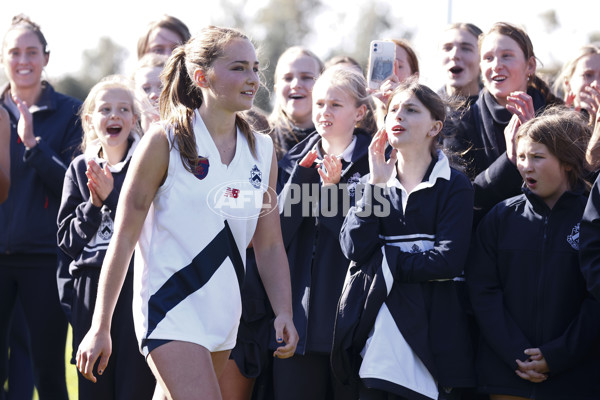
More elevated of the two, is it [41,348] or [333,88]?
[333,88]

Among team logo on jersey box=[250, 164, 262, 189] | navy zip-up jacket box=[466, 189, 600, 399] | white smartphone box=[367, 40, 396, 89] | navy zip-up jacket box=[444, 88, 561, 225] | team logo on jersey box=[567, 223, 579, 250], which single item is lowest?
navy zip-up jacket box=[466, 189, 600, 399]

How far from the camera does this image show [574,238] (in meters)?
4.28

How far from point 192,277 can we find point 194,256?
0.09 meters

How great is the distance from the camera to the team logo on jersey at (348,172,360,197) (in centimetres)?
479

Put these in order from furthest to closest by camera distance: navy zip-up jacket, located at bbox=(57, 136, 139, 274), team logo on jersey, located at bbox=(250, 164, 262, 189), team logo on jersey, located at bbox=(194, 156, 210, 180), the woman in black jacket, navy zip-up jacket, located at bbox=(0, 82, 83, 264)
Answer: navy zip-up jacket, located at bbox=(0, 82, 83, 264), navy zip-up jacket, located at bbox=(57, 136, 139, 274), the woman in black jacket, team logo on jersey, located at bbox=(250, 164, 262, 189), team logo on jersey, located at bbox=(194, 156, 210, 180)

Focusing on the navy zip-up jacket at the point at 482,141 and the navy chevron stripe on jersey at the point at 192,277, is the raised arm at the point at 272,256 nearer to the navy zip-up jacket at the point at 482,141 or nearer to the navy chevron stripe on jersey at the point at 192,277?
the navy chevron stripe on jersey at the point at 192,277

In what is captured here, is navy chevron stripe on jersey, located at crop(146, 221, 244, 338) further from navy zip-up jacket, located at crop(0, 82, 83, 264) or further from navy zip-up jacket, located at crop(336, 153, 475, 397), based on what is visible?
navy zip-up jacket, located at crop(0, 82, 83, 264)

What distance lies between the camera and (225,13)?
55438mm

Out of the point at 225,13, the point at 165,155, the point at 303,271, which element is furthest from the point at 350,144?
the point at 225,13

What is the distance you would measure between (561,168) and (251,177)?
1.67 metres

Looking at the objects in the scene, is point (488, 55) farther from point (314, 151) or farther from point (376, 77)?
point (314, 151)

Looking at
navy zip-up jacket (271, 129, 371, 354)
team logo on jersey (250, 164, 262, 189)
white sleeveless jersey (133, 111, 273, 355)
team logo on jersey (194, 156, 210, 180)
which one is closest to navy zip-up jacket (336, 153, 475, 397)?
navy zip-up jacket (271, 129, 371, 354)

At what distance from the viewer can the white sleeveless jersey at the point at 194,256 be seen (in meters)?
3.58

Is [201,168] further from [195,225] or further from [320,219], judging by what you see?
[320,219]
